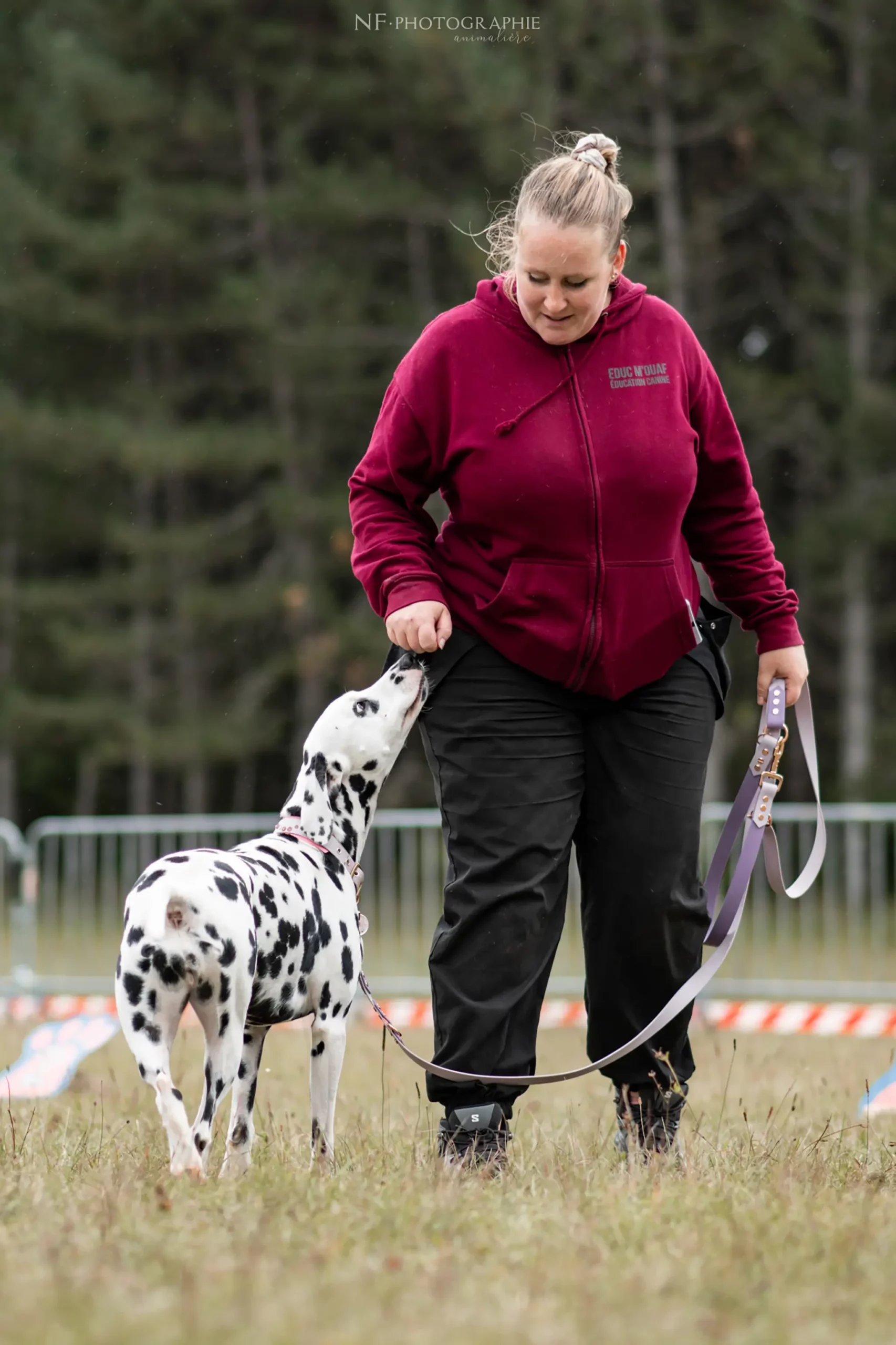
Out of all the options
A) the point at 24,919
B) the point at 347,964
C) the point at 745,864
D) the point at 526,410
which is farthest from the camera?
the point at 24,919

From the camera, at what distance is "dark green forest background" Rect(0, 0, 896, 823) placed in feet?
61.6

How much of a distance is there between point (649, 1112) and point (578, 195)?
2.12 m

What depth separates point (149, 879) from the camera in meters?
3.54

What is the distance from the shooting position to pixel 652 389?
12.8ft

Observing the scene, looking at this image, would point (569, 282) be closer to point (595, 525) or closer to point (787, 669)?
point (595, 525)

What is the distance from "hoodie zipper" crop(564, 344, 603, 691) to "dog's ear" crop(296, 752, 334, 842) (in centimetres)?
74

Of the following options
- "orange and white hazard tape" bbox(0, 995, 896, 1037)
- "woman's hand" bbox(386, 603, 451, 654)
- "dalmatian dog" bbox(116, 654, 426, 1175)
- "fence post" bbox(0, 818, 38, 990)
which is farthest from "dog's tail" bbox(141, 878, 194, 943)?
"fence post" bbox(0, 818, 38, 990)

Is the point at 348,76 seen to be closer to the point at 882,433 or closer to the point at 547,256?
the point at 882,433

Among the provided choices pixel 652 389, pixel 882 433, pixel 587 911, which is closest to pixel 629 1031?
pixel 587 911

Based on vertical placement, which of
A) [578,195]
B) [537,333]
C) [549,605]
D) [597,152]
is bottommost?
[549,605]

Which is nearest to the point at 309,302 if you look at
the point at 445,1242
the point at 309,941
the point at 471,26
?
the point at 471,26

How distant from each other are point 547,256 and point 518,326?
0.23 meters

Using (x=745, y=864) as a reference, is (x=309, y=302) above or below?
above

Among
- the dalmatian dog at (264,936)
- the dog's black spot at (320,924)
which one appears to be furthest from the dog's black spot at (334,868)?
the dog's black spot at (320,924)
